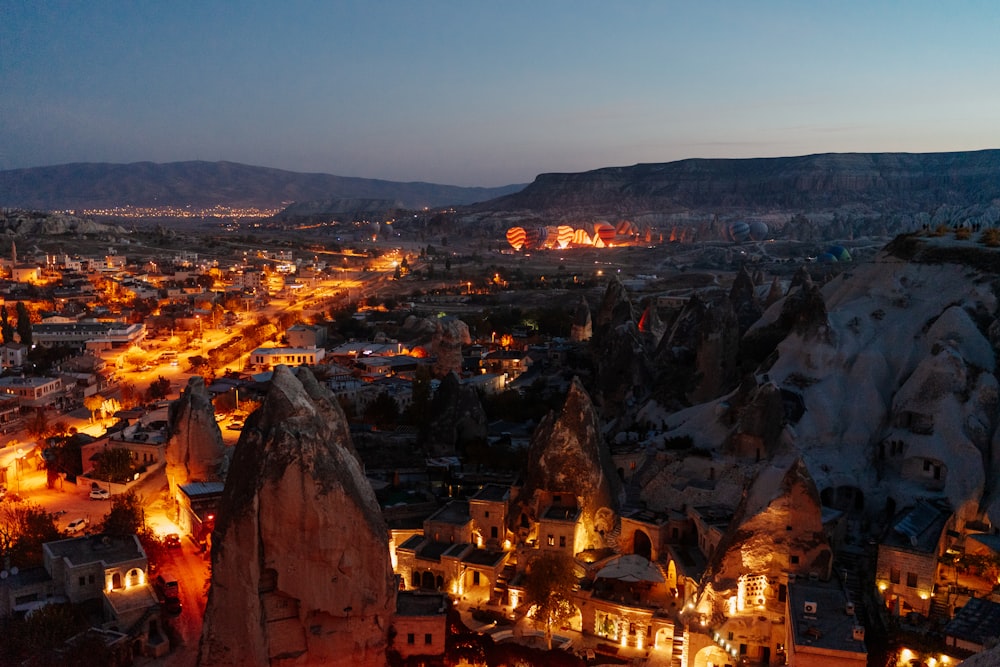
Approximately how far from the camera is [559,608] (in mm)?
21031

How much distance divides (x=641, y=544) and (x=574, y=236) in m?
139

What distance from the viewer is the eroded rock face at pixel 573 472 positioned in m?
24.4

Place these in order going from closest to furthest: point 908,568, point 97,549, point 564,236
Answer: point 908,568 < point 97,549 < point 564,236

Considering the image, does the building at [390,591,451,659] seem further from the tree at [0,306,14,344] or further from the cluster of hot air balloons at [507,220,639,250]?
the cluster of hot air balloons at [507,220,639,250]

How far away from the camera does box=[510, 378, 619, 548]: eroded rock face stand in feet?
80.0

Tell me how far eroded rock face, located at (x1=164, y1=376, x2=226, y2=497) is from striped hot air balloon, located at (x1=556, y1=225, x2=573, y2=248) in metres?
130

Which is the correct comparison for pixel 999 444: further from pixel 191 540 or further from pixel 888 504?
pixel 191 540

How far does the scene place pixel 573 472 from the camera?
24531 millimetres

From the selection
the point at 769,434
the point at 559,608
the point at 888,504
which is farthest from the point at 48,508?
the point at 888,504

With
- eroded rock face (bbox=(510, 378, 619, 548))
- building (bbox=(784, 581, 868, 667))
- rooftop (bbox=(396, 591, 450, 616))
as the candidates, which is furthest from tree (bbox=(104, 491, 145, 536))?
building (bbox=(784, 581, 868, 667))

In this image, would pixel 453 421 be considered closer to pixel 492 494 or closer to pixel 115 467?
pixel 492 494

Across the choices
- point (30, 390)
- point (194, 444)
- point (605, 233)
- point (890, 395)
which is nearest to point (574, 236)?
point (605, 233)

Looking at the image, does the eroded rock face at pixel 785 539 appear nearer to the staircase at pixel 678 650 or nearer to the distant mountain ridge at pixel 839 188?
the staircase at pixel 678 650

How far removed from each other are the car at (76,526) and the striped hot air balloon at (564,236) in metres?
133
